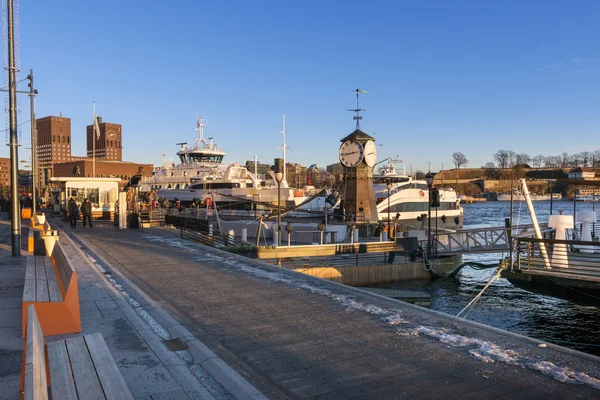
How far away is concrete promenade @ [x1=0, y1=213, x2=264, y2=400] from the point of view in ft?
16.1

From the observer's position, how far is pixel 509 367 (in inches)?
221

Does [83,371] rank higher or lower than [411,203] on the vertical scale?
lower

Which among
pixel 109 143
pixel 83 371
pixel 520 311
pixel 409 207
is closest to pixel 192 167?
pixel 409 207

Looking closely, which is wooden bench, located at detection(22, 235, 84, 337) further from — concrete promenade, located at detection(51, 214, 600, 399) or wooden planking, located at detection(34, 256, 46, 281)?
concrete promenade, located at detection(51, 214, 600, 399)

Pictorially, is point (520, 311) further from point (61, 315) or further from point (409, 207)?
point (409, 207)

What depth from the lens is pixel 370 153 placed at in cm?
2872

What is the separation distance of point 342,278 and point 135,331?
40.6ft

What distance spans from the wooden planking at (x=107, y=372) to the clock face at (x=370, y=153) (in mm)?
24474

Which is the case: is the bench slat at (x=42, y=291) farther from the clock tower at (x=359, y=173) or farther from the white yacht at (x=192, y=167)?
the white yacht at (x=192, y=167)

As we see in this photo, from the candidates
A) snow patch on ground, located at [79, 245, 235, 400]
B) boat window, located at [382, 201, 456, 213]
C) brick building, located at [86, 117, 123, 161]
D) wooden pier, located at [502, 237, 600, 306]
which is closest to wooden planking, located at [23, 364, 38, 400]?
snow patch on ground, located at [79, 245, 235, 400]

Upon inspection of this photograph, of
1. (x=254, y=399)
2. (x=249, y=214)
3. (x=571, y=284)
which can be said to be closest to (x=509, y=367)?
(x=254, y=399)

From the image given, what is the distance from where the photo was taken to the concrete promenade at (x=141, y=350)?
492 cm

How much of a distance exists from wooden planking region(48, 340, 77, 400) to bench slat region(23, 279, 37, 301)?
296 cm

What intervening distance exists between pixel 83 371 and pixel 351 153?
25.3 metres
